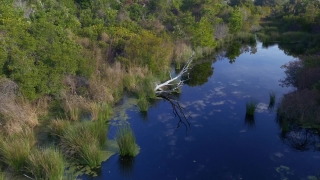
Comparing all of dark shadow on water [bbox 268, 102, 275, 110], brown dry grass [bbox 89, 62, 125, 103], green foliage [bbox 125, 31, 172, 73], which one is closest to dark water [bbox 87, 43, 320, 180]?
dark shadow on water [bbox 268, 102, 275, 110]

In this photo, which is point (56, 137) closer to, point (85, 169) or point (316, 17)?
point (85, 169)

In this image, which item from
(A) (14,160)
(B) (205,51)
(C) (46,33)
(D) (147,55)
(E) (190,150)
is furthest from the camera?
(B) (205,51)

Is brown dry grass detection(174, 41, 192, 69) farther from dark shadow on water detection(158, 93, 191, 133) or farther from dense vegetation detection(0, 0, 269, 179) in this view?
dark shadow on water detection(158, 93, 191, 133)

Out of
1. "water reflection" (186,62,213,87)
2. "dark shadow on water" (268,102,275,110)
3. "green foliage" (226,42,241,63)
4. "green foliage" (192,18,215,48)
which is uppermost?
"green foliage" (192,18,215,48)

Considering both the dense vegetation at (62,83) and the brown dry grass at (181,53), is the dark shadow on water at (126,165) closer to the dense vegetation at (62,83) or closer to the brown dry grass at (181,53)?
the dense vegetation at (62,83)

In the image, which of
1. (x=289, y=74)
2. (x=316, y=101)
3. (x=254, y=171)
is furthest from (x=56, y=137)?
(x=289, y=74)
